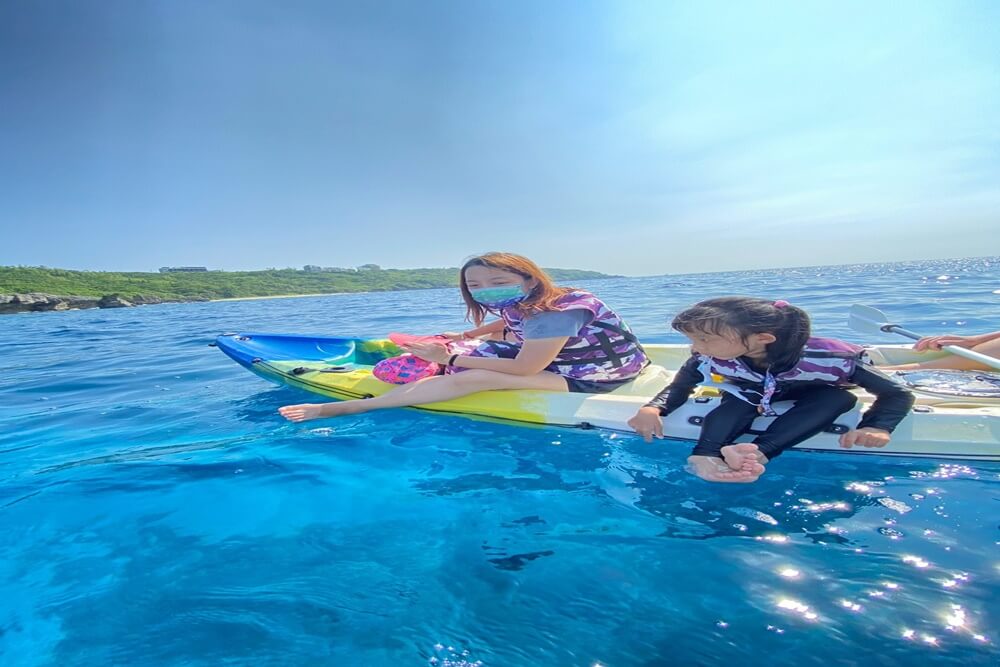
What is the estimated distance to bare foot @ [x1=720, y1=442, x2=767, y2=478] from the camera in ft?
7.58

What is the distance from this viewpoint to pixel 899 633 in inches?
61.6

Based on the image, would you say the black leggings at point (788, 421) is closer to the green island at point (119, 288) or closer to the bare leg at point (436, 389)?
the bare leg at point (436, 389)

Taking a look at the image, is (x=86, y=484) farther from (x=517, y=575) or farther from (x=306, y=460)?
(x=517, y=575)

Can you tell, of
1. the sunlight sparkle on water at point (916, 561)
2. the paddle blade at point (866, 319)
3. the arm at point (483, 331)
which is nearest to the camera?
the sunlight sparkle on water at point (916, 561)

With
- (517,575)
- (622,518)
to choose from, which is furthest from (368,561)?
(622,518)

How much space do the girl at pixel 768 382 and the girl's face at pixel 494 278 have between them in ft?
4.27

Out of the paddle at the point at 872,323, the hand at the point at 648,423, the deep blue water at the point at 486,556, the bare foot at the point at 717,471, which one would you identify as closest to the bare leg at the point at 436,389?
the deep blue water at the point at 486,556

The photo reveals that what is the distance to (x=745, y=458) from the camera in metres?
2.34

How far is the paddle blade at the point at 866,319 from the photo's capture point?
4.00m

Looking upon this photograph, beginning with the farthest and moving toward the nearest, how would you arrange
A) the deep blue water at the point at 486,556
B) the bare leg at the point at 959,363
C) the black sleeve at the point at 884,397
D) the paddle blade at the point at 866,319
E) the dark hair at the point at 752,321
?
the paddle blade at the point at 866,319
the bare leg at the point at 959,363
the black sleeve at the point at 884,397
the dark hair at the point at 752,321
the deep blue water at the point at 486,556

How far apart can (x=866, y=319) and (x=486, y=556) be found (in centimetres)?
382

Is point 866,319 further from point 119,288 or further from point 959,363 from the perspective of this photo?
point 119,288

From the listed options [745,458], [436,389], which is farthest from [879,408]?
[436,389]

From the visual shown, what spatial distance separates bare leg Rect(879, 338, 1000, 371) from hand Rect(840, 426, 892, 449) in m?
1.58
